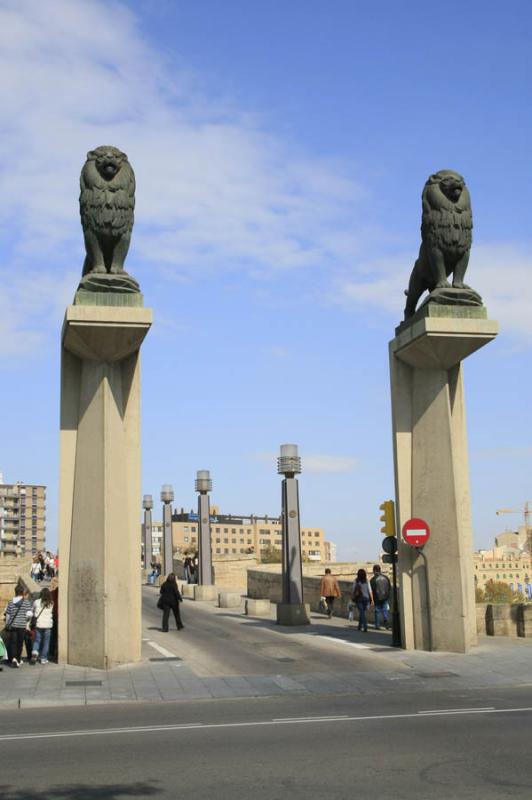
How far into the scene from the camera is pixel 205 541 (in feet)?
117

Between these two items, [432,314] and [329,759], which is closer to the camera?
[329,759]

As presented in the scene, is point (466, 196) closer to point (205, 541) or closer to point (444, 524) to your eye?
point (444, 524)

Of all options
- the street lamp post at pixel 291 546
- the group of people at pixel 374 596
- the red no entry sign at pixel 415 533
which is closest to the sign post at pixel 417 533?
the red no entry sign at pixel 415 533

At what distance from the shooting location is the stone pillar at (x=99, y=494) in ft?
56.5

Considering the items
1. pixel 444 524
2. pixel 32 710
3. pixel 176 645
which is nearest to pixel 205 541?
pixel 176 645

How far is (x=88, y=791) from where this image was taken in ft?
26.0

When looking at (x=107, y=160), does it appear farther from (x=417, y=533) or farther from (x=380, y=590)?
(x=380, y=590)

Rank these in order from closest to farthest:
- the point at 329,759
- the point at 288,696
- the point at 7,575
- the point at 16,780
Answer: the point at 16,780 < the point at 329,759 < the point at 288,696 < the point at 7,575

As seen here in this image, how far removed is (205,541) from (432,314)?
1884 centimetres

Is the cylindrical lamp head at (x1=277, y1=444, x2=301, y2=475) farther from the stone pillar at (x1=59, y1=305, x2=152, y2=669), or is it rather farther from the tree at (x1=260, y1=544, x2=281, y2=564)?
the tree at (x1=260, y1=544, x2=281, y2=564)

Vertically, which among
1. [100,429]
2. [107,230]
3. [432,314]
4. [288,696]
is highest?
[107,230]

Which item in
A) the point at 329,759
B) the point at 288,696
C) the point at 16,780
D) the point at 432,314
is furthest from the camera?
the point at 432,314

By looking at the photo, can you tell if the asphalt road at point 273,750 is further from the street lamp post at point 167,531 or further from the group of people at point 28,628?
the street lamp post at point 167,531

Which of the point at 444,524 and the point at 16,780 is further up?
the point at 444,524
